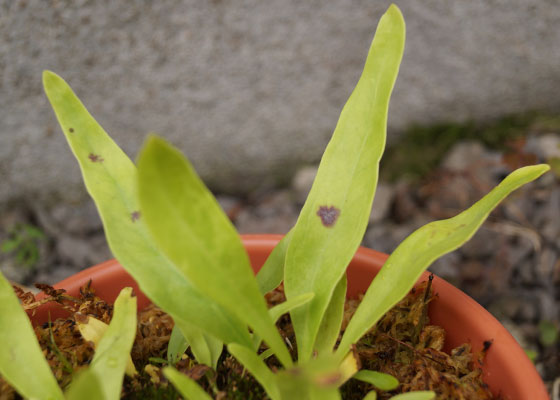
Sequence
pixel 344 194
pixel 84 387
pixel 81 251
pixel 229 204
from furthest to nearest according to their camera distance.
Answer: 1. pixel 229 204
2. pixel 81 251
3. pixel 344 194
4. pixel 84 387

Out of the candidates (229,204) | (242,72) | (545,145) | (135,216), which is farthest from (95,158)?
(545,145)

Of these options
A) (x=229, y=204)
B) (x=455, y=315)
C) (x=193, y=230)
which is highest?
(x=193, y=230)

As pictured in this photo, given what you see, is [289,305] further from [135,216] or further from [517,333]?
[517,333]

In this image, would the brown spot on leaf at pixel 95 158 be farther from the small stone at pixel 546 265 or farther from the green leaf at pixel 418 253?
the small stone at pixel 546 265

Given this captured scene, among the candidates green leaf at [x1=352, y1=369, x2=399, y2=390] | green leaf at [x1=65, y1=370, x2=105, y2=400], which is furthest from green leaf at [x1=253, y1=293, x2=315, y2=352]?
green leaf at [x1=65, y1=370, x2=105, y2=400]

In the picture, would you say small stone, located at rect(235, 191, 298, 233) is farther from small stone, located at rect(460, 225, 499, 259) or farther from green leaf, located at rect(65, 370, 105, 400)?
green leaf, located at rect(65, 370, 105, 400)

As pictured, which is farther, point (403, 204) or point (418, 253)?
point (403, 204)

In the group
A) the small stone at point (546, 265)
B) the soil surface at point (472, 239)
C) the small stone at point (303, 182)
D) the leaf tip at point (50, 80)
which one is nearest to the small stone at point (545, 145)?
the soil surface at point (472, 239)
